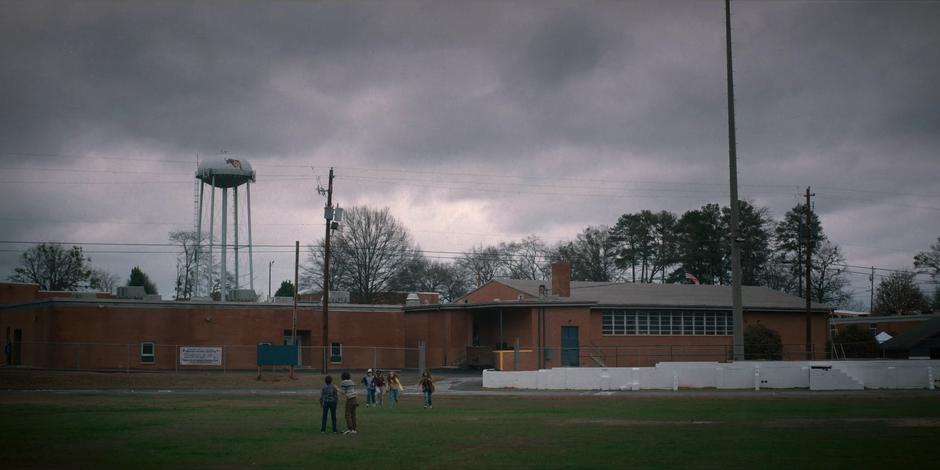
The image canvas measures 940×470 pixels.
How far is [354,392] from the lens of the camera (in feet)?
81.0

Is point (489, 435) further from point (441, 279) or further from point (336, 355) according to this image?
point (441, 279)

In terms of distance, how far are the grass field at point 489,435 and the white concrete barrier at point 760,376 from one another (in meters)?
8.35

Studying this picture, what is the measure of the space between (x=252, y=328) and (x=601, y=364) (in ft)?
76.0

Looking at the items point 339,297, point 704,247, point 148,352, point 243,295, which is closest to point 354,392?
point 148,352

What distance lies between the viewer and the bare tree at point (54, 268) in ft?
334

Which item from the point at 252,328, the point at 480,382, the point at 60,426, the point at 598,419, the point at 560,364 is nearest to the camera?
the point at 60,426

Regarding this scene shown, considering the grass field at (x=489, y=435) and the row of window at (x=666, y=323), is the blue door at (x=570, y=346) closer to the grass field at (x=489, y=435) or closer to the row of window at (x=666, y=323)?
the row of window at (x=666, y=323)

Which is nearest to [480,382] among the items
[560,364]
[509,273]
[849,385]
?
[560,364]

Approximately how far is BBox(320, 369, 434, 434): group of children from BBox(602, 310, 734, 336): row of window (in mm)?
24597

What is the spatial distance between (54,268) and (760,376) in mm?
85875

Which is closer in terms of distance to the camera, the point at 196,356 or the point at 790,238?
the point at 196,356

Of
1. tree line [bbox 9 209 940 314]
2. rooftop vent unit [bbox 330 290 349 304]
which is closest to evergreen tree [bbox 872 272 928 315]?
tree line [bbox 9 209 940 314]

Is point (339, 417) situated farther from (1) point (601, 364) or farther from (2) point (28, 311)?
(2) point (28, 311)

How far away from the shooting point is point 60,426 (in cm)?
2497
